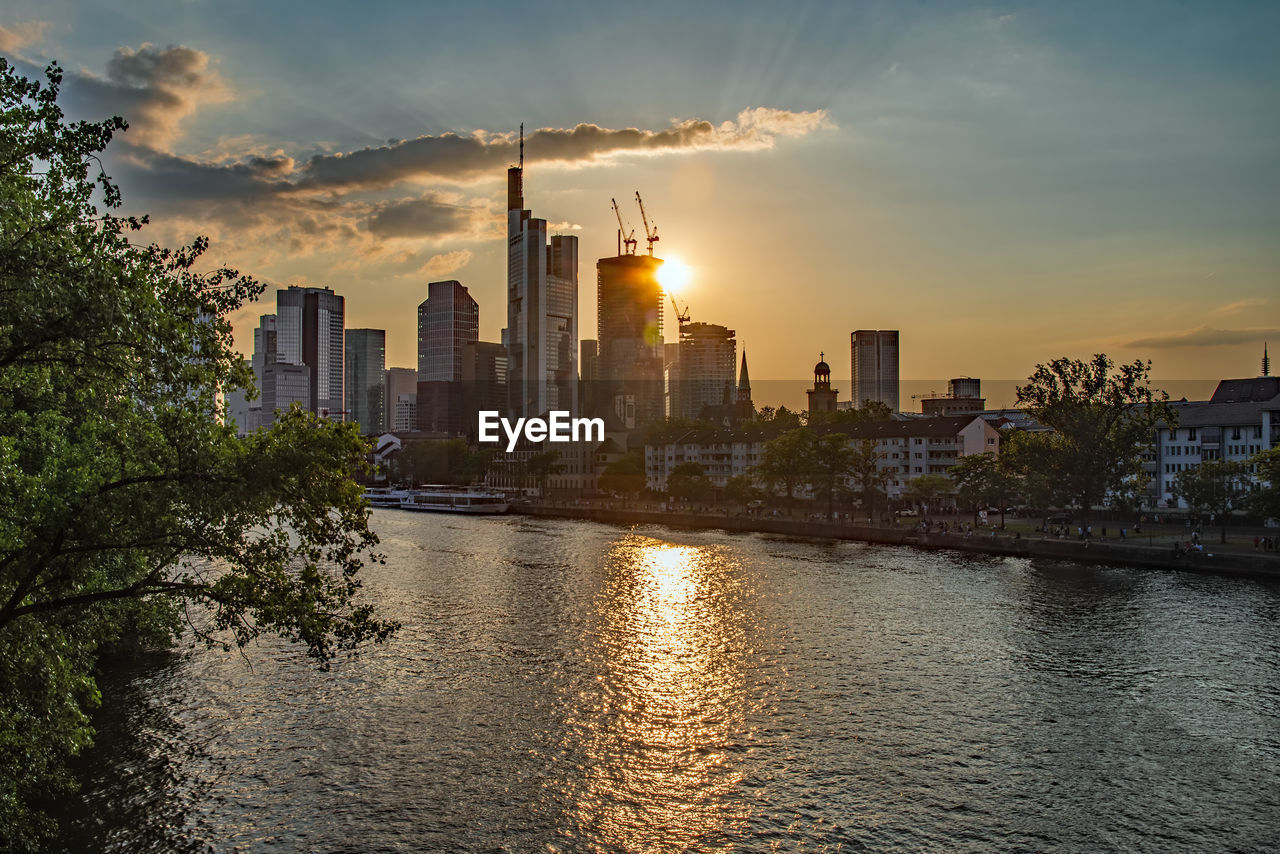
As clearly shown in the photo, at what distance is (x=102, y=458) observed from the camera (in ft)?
57.7

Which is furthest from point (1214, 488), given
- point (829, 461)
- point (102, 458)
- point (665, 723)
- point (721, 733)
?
point (102, 458)

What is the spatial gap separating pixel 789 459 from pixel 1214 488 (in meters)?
55.0

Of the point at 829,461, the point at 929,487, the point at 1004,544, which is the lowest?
the point at 1004,544

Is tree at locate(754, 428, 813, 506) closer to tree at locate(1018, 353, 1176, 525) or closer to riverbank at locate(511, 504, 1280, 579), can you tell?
riverbank at locate(511, 504, 1280, 579)

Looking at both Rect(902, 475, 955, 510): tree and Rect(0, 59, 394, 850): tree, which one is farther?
Rect(902, 475, 955, 510): tree

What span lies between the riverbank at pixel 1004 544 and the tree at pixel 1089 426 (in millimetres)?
7274

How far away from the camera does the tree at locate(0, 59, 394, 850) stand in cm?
1415

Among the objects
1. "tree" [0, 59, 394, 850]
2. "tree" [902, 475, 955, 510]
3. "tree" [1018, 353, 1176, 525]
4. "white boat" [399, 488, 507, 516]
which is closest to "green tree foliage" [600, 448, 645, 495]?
"white boat" [399, 488, 507, 516]

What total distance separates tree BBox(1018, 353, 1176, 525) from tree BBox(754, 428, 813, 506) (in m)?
38.4

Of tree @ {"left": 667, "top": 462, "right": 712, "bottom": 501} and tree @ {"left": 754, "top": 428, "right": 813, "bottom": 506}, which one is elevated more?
tree @ {"left": 754, "top": 428, "right": 813, "bottom": 506}

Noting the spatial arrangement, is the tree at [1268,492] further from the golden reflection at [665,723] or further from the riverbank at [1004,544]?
the golden reflection at [665,723]

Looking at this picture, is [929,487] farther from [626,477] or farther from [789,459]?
[626,477]

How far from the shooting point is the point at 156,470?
16.0 meters

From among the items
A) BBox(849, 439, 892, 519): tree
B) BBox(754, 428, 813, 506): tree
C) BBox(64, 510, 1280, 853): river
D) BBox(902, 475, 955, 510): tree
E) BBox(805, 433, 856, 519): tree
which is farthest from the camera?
BBox(754, 428, 813, 506): tree
